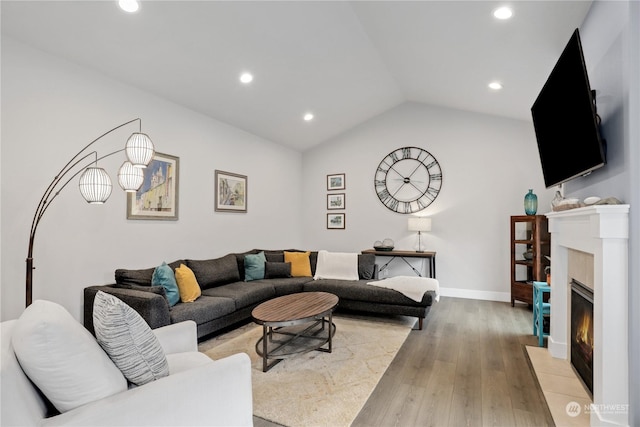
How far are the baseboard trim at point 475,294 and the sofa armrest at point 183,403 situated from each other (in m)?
4.53

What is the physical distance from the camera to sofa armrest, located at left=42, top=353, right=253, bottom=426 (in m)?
1.21

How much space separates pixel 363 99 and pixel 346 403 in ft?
14.4

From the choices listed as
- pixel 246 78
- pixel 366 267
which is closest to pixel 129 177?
pixel 246 78

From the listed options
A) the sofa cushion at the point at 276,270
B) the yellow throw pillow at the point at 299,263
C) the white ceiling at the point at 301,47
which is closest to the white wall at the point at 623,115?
the white ceiling at the point at 301,47

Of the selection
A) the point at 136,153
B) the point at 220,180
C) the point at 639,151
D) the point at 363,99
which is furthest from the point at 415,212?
the point at 136,153

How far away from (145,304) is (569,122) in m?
3.64

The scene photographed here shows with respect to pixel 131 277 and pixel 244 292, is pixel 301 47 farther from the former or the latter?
pixel 131 277

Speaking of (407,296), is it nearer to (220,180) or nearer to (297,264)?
(297,264)

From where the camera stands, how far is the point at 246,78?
3889 millimetres

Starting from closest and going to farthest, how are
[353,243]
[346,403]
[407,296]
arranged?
[346,403] → [407,296] → [353,243]

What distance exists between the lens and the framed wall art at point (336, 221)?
247 inches

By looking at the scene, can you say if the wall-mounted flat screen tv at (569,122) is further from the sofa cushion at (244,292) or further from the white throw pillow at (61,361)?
the sofa cushion at (244,292)

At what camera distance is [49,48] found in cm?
277

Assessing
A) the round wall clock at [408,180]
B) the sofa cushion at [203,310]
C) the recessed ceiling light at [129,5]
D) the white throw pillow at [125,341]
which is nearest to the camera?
the white throw pillow at [125,341]
